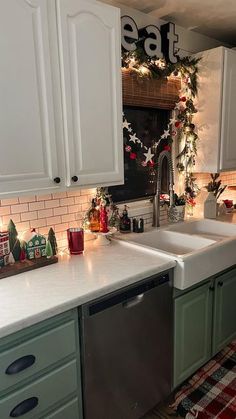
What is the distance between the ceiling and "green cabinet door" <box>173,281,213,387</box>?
1814mm

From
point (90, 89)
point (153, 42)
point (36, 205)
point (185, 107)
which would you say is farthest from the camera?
point (185, 107)

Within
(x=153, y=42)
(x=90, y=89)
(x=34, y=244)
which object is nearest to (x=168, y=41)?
(x=153, y=42)

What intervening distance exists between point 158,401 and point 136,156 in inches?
61.9

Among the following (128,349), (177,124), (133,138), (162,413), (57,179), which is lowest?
(162,413)

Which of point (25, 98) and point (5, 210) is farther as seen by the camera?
point (5, 210)

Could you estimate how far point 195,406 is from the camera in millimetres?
1817

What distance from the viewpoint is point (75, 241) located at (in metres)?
1.76

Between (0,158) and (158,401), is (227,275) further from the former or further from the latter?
(0,158)

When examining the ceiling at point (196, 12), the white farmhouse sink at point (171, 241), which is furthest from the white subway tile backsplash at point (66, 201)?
the ceiling at point (196, 12)

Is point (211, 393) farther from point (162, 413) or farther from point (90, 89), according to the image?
point (90, 89)

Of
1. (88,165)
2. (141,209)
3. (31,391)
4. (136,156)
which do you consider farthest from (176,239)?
(31,391)

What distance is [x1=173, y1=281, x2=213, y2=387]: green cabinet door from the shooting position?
1.79m

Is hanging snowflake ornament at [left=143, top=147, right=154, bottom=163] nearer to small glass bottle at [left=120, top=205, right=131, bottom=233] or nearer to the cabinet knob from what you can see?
small glass bottle at [left=120, top=205, right=131, bottom=233]

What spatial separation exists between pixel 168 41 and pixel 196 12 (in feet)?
0.88
